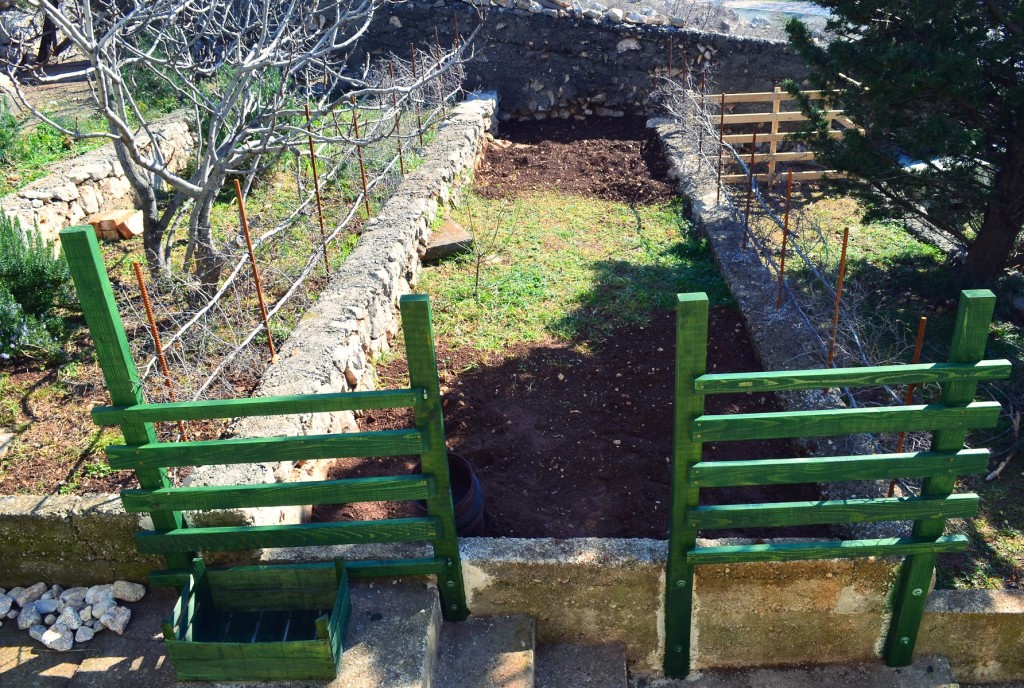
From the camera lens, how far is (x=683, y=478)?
118 inches

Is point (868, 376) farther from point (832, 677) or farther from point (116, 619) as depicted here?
point (116, 619)

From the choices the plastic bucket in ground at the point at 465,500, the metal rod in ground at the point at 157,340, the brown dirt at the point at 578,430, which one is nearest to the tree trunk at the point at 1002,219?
the brown dirt at the point at 578,430

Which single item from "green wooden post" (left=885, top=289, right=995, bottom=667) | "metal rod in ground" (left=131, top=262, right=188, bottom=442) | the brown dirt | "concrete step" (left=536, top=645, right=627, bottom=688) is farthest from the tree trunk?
"metal rod in ground" (left=131, top=262, right=188, bottom=442)

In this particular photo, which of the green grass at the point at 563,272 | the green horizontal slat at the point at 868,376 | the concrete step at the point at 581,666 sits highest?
the green horizontal slat at the point at 868,376

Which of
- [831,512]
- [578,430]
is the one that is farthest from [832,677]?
[578,430]

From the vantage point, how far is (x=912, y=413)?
2.83 metres

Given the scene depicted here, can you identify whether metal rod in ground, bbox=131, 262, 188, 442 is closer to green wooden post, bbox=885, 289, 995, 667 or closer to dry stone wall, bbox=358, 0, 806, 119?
green wooden post, bbox=885, 289, 995, 667

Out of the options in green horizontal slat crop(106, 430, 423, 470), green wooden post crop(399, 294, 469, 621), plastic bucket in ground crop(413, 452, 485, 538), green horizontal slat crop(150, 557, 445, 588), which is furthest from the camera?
plastic bucket in ground crop(413, 452, 485, 538)

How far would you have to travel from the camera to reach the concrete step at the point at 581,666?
3285mm

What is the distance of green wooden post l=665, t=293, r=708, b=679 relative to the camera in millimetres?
2738

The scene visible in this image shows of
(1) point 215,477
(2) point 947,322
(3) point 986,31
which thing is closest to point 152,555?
(1) point 215,477

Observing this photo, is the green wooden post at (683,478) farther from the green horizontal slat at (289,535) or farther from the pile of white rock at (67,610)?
the pile of white rock at (67,610)

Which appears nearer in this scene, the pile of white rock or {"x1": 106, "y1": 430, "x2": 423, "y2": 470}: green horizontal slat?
{"x1": 106, "y1": 430, "x2": 423, "y2": 470}: green horizontal slat

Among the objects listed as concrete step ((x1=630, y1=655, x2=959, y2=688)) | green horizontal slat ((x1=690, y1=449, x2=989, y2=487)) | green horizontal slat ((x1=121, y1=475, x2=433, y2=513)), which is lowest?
concrete step ((x1=630, y1=655, x2=959, y2=688))
